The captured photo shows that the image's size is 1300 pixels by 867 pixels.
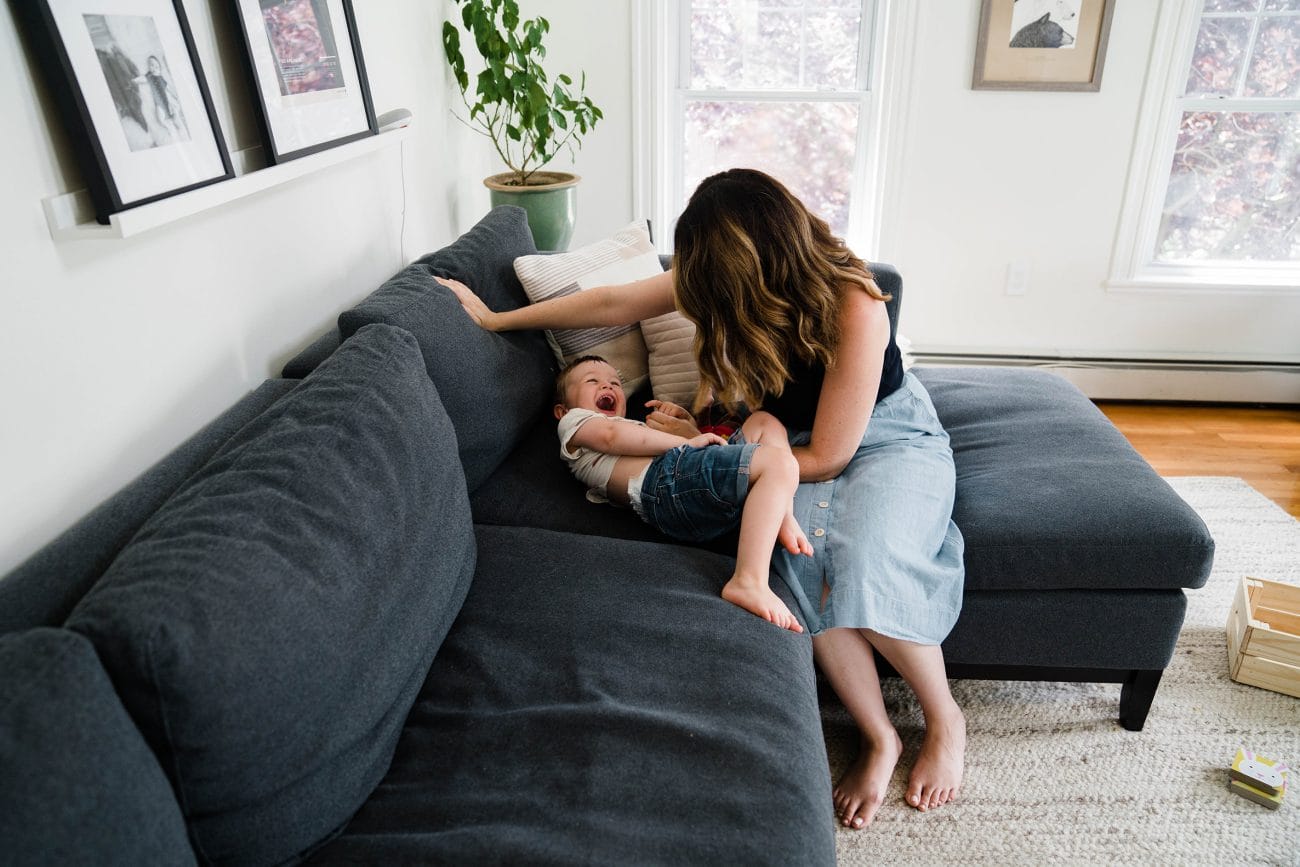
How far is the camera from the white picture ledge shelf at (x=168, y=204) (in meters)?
1.15

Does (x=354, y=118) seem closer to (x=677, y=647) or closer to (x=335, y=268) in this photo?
(x=335, y=268)

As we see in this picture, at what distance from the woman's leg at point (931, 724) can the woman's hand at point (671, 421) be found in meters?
0.54

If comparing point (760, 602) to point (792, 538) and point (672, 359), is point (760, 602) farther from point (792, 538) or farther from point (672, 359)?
point (672, 359)

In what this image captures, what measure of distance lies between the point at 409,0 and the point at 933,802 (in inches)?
94.9

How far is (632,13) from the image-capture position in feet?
10.2

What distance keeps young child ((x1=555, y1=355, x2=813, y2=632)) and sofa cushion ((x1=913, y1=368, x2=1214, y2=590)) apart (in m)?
0.39

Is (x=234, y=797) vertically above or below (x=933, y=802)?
above

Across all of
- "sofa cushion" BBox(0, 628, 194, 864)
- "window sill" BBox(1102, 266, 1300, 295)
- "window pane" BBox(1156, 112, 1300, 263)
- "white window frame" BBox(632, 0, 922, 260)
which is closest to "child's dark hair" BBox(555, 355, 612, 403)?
"white window frame" BBox(632, 0, 922, 260)

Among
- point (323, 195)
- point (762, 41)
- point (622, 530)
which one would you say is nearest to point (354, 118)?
point (323, 195)

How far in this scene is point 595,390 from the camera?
6.41ft

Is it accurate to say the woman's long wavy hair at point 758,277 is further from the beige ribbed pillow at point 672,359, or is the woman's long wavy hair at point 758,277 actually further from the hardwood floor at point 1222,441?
the hardwood floor at point 1222,441

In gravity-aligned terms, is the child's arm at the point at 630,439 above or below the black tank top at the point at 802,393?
below

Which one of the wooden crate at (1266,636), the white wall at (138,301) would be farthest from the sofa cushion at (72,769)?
the wooden crate at (1266,636)

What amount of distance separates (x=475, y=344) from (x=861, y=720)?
104cm
